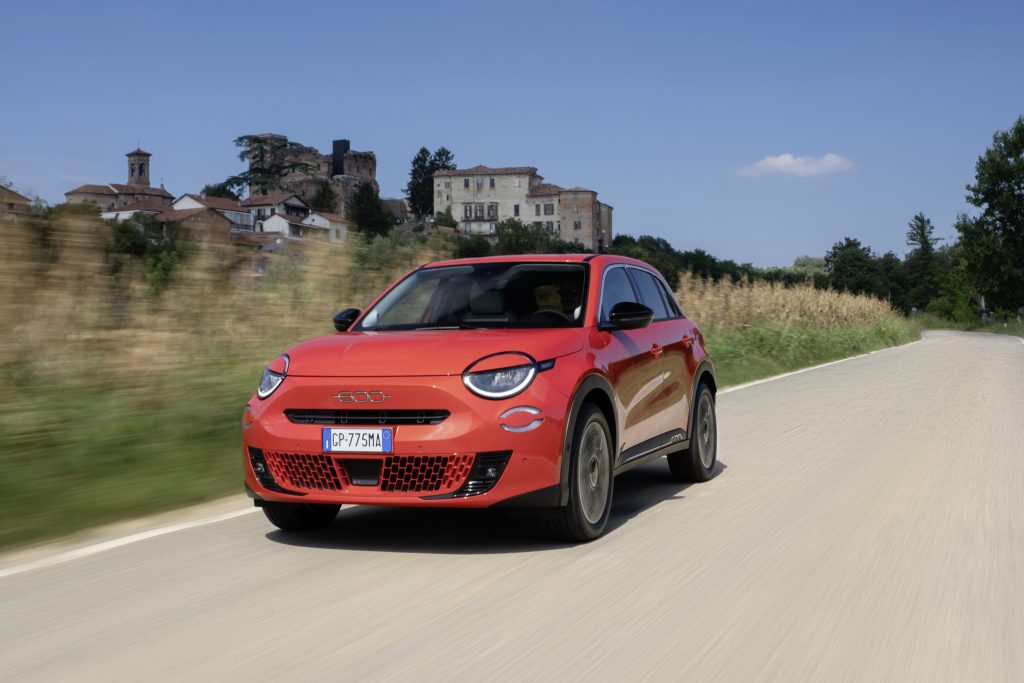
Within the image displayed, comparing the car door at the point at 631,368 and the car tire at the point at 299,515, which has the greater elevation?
the car door at the point at 631,368

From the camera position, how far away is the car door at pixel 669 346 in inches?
310

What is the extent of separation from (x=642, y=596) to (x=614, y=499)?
2.85 m

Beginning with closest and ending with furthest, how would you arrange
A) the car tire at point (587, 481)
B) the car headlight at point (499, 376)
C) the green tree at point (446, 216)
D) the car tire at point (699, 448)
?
1. the car headlight at point (499, 376)
2. the car tire at point (587, 481)
3. the car tire at point (699, 448)
4. the green tree at point (446, 216)

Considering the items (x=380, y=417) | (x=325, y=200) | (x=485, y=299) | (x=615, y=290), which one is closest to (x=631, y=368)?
(x=615, y=290)

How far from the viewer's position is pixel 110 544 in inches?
251

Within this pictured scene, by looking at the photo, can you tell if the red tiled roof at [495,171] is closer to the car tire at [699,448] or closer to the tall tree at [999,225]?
the tall tree at [999,225]

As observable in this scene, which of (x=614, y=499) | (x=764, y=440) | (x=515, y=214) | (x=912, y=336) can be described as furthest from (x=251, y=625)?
(x=515, y=214)

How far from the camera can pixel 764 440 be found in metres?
11.3

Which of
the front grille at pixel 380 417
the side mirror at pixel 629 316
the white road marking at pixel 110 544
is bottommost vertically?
the white road marking at pixel 110 544

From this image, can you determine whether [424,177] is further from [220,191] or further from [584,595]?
[584,595]

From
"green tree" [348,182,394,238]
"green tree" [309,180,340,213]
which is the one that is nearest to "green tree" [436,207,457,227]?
"green tree" [348,182,394,238]

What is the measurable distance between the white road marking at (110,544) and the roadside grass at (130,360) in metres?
0.41

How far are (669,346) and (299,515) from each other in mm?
2856

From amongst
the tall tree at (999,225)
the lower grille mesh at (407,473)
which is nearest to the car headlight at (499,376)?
the lower grille mesh at (407,473)
